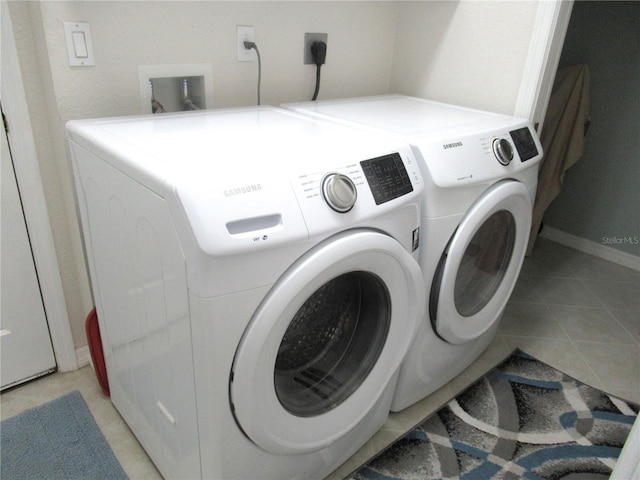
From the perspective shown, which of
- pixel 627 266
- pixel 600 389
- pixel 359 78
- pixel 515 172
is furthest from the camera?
pixel 627 266

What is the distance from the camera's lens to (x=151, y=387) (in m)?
1.17

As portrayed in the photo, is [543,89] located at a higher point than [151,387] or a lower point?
higher

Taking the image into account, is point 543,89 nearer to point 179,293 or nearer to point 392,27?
point 392,27

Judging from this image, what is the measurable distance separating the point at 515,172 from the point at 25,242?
4.72 ft

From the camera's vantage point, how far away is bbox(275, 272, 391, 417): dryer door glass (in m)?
1.11

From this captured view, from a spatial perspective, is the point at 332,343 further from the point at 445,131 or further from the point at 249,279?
the point at 445,131

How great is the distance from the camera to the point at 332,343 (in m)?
1.23

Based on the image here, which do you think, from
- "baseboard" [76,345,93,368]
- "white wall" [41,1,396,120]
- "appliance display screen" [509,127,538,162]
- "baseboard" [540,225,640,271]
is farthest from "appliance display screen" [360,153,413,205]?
"baseboard" [540,225,640,271]

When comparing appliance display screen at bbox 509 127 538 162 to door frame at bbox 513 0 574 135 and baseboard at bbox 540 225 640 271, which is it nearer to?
door frame at bbox 513 0 574 135

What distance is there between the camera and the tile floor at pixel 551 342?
1.48m

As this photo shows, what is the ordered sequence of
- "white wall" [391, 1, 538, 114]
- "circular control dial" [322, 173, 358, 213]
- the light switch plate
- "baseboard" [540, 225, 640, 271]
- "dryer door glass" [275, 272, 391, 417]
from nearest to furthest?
1. "circular control dial" [322, 173, 358, 213]
2. "dryer door glass" [275, 272, 391, 417]
3. the light switch plate
4. "white wall" [391, 1, 538, 114]
5. "baseboard" [540, 225, 640, 271]

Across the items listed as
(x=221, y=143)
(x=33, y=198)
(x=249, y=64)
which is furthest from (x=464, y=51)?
(x=33, y=198)

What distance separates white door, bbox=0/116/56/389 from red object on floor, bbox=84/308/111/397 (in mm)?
194

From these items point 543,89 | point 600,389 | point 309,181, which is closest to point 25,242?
point 309,181
